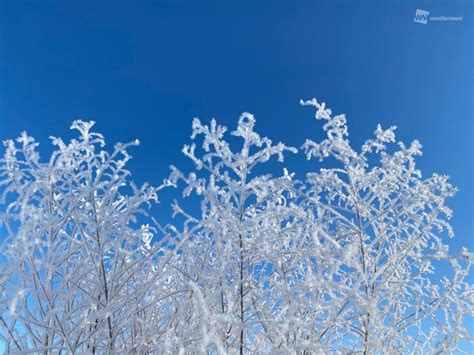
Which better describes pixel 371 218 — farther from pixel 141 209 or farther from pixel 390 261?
pixel 141 209

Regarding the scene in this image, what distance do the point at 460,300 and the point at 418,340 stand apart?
43.5 inches

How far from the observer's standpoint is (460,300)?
3.50m

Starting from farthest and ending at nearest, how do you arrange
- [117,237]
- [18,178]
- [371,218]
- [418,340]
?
1. [418,340]
2. [371,218]
3. [18,178]
4. [117,237]

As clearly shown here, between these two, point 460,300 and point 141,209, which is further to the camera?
point 460,300

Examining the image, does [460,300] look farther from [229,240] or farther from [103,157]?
[103,157]

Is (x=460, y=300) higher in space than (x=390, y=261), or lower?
lower

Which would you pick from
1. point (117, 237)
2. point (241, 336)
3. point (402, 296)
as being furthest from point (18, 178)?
point (402, 296)

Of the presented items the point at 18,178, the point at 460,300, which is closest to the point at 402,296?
the point at 460,300

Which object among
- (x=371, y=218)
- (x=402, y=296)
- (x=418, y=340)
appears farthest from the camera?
(x=418, y=340)

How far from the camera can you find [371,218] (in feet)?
11.8

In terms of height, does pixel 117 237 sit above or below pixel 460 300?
above

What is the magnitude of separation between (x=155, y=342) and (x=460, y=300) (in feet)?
7.74

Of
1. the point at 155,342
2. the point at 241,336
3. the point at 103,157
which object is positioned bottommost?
the point at 241,336

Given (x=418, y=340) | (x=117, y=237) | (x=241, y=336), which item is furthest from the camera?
(x=418, y=340)
